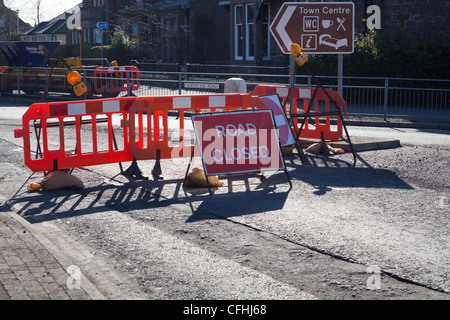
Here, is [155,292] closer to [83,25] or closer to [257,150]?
[257,150]

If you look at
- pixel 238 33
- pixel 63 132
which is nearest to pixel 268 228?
pixel 63 132

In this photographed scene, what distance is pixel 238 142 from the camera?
9.48 metres

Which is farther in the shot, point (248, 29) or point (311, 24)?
point (248, 29)

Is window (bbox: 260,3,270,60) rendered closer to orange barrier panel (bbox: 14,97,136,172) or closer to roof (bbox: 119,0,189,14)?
roof (bbox: 119,0,189,14)

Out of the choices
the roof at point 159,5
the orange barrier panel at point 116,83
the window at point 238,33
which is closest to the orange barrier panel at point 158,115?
the orange barrier panel at point 116,83

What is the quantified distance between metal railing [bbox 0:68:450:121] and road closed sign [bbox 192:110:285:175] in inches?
374

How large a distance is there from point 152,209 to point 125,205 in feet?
1.42

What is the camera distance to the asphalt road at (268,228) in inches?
214

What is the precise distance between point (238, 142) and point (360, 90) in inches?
463

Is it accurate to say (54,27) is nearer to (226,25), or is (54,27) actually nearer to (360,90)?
(226,25)

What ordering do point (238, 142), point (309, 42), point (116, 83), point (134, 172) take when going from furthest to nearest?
point (116, 83), point (309, 42), point (134, 172), point (238, 142)

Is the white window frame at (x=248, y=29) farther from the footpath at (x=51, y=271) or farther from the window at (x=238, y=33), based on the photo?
the footpath at (x=51, y=271)

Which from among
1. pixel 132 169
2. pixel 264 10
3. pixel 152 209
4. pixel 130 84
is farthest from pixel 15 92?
pixel 152 209

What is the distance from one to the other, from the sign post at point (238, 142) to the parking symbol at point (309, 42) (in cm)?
494
